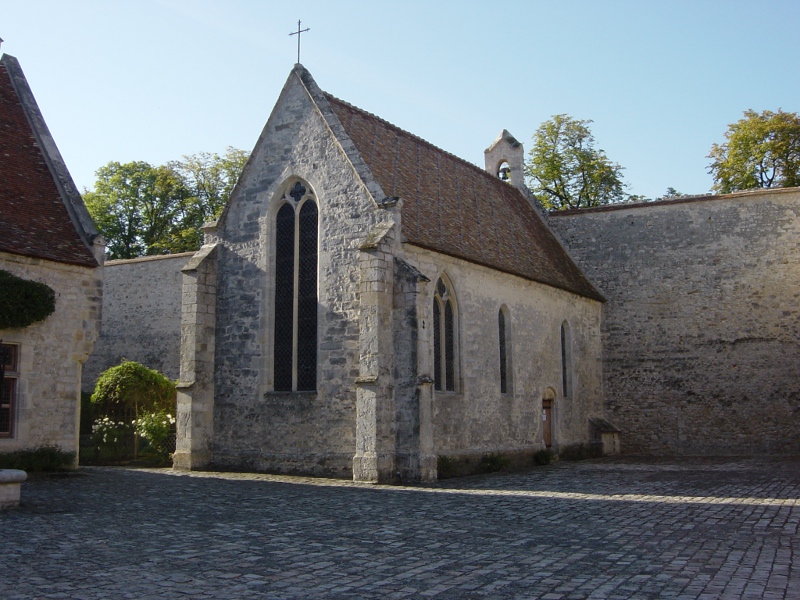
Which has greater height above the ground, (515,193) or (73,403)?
(515,193)

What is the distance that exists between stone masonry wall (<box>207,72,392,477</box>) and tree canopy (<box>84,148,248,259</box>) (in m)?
23.3

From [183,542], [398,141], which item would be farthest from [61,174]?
[183,542]

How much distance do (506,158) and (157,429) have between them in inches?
651

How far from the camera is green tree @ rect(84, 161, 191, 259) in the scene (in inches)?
1703

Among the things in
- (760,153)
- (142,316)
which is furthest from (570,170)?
(142,316)

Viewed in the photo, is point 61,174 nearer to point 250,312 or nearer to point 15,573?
point 250,312

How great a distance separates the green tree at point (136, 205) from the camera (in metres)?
43.2

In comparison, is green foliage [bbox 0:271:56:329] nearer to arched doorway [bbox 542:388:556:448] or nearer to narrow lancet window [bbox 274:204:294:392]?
narrow lancet window [bbox 274:204:294:392]

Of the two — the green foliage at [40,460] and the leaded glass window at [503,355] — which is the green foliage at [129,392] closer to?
the green foliage at [40,460]

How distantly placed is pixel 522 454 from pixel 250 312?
8583mm

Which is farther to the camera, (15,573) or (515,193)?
(515,193)

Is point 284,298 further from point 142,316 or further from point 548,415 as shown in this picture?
point 142,316

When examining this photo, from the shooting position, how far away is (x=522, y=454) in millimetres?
22844

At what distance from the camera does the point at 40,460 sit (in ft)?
57.0
